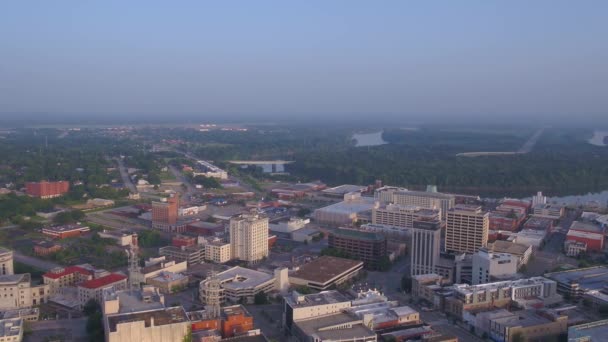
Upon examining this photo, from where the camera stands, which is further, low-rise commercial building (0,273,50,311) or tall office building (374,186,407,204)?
tall office building (374,186,407,204)

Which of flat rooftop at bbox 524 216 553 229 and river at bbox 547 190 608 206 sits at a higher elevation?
flat rooftop at bbox 524 216 553 229

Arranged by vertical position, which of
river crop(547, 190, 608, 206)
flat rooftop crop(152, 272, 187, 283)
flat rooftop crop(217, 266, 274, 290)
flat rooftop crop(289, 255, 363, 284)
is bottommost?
river crop(547, 190, 608, 206)

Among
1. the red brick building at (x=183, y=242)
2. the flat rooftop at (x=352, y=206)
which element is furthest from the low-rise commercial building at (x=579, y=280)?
the red brick building at (x=183, y=242)

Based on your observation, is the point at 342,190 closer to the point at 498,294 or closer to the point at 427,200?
the point at 427,200

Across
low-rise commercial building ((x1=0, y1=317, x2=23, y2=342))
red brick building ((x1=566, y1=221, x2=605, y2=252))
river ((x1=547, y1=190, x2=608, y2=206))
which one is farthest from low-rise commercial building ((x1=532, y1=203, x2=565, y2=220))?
low-rise commercial building ((x1=0, y1=317, x2=23, y2=342))

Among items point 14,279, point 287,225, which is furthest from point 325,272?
point 14,279

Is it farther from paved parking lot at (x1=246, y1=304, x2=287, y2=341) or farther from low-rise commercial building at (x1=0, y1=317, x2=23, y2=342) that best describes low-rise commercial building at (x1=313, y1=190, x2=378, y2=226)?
low-rise commercial building at (x1=0, y1=317, x2=23, y2=342)
